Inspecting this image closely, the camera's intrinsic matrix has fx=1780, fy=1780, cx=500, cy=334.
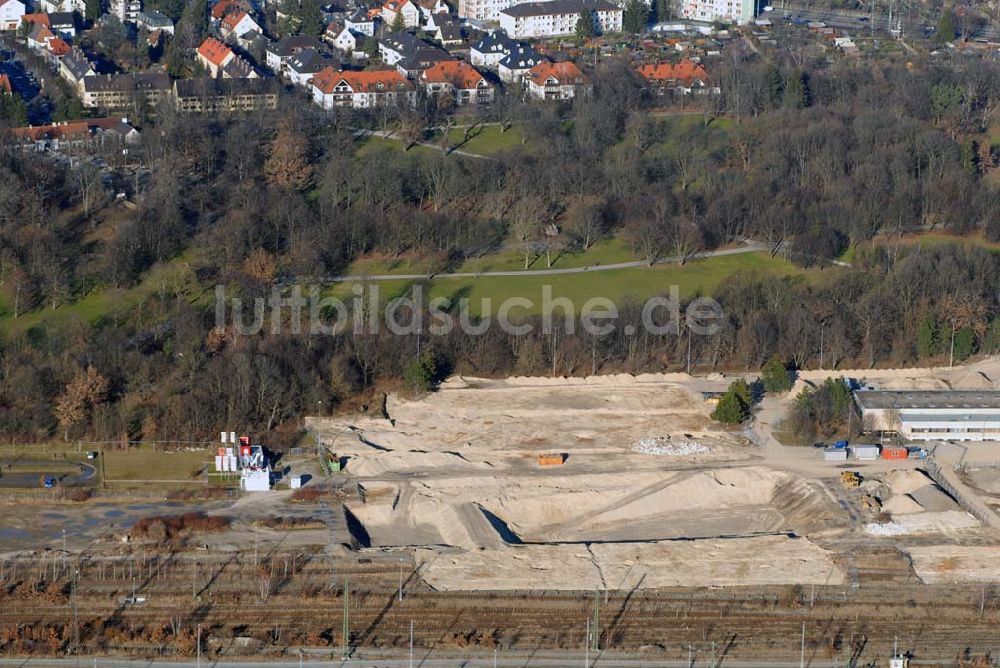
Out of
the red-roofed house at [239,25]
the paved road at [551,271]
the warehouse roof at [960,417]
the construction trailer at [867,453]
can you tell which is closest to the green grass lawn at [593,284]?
the paved road at [551,271]

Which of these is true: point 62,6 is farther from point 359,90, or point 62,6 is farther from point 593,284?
point 593,284

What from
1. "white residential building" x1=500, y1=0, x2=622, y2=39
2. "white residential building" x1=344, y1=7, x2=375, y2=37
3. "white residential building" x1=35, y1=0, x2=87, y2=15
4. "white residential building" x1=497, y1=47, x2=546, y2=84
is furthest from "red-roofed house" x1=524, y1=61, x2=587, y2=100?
"white residential building" x1=35, y1=0, x2=87, y2=15

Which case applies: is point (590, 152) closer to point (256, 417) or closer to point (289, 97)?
point (289, 97)

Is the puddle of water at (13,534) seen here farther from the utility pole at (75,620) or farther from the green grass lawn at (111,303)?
the green grass lawn at (111,303)

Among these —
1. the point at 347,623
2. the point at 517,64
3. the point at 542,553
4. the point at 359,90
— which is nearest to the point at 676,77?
the point at 517,64

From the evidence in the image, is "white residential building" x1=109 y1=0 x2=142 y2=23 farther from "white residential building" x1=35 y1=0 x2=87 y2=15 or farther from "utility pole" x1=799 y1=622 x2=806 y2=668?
"utility pole" x1=799 y1=622 x2=806 y2=668
